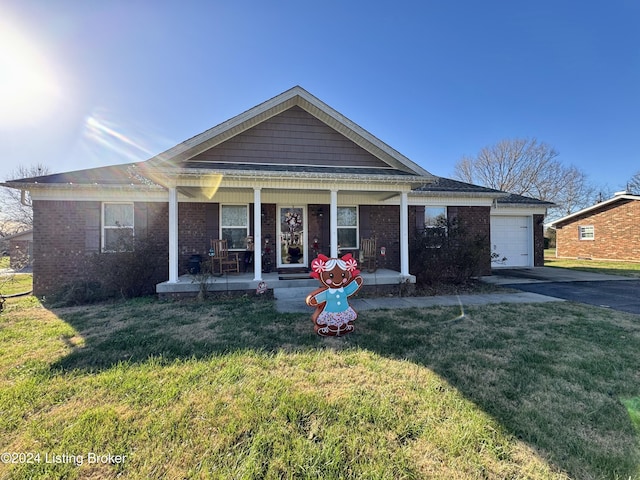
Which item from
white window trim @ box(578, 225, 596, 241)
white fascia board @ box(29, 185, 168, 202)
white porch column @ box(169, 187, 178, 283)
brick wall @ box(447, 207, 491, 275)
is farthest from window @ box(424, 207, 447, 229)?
white window trim @ box(578, 225, 596, 241)

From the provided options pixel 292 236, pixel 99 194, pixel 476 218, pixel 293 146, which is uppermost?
pixel 293 146

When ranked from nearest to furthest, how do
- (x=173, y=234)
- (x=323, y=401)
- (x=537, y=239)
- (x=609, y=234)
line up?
(x=323, y=401) < (x=173, y=234) < (x=537, y=239) < (x=609, y=234)

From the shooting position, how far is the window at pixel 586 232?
19.3 m

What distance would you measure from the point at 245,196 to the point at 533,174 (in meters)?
35.3

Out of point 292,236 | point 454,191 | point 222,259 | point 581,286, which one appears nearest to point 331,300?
point 222,259

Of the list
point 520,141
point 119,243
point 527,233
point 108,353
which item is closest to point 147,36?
point 119,243

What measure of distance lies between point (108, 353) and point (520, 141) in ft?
132

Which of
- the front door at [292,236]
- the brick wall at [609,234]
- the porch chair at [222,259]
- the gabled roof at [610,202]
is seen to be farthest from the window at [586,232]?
the porch chair at [222,259]

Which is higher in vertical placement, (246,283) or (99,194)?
(99,194)

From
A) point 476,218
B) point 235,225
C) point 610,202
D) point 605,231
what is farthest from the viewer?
point 605,231

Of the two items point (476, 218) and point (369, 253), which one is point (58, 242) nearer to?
point (369, 253)

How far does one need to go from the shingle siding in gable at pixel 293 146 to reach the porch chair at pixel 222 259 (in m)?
2.68

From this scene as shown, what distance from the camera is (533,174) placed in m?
32.2

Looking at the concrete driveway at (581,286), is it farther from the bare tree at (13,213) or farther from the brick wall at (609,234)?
the bare tree at (13,213)
